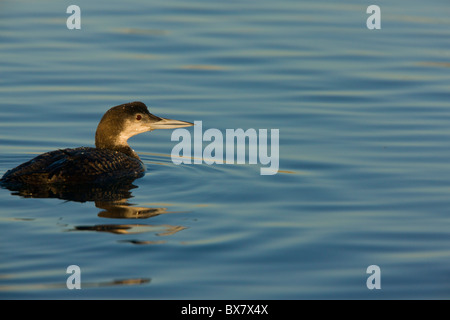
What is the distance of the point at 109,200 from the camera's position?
275 inches

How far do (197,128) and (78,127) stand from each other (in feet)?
4.02

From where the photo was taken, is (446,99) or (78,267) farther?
(446,99)

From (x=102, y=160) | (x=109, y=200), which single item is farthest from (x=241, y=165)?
(x=109, y=200)

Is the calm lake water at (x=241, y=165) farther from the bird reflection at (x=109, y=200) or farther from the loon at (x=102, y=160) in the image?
the loon at (x=102, y=160)

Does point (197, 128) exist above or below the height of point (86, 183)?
above

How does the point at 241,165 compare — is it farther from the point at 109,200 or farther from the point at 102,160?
the point at 109,200

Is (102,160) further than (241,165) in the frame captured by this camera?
No

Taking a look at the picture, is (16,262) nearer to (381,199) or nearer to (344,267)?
(344,267)

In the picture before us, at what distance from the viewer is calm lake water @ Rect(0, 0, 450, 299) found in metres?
5.44

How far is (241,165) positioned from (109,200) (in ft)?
5.01

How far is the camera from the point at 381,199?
278 inches

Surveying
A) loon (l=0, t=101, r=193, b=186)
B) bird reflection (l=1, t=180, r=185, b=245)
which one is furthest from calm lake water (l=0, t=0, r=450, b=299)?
loon (l=0, t=101, r=193, b=186)
